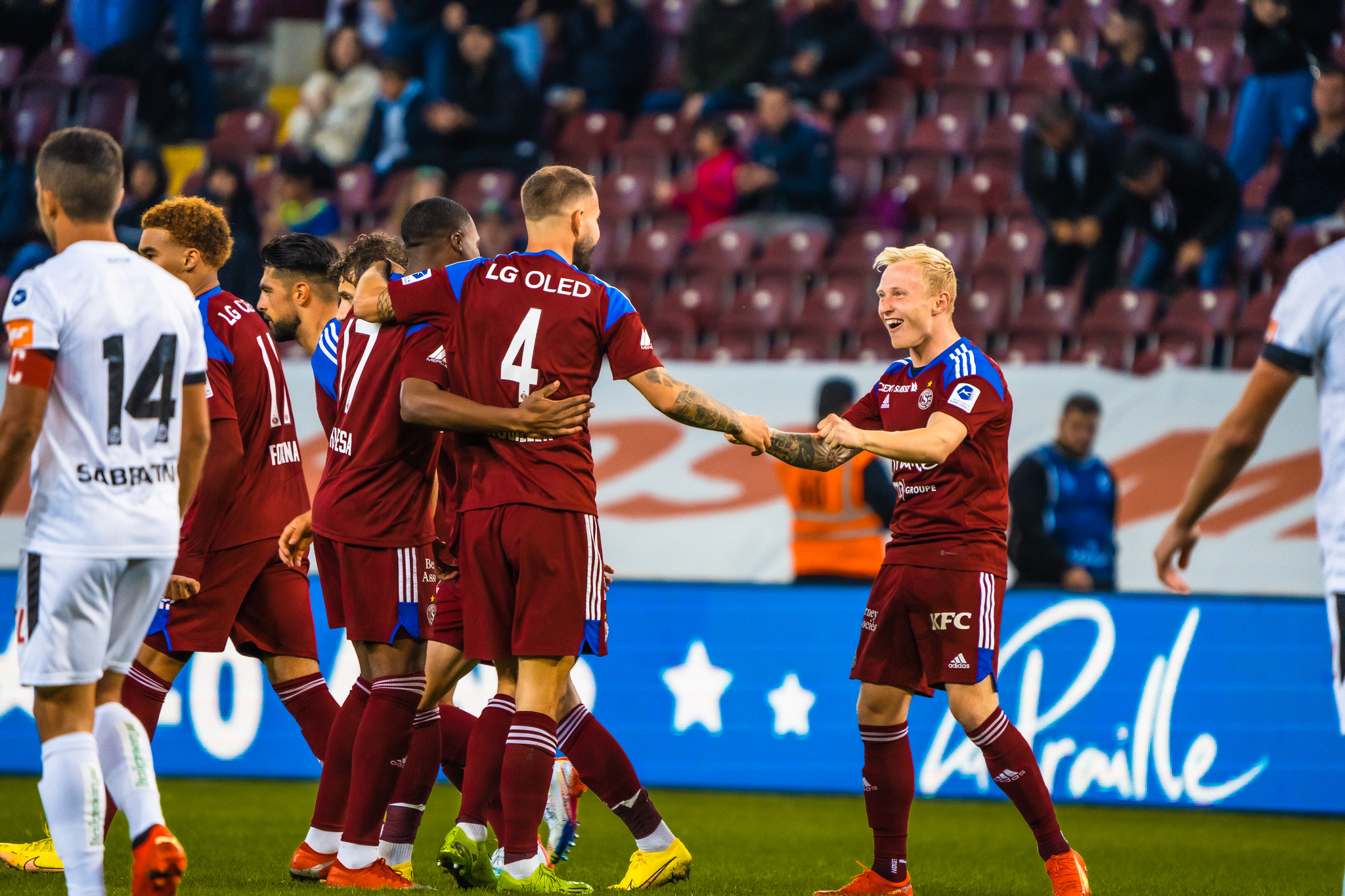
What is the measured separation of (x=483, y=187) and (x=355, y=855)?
897 cm

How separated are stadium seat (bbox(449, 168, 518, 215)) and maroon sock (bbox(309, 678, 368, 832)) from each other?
27.0 feet

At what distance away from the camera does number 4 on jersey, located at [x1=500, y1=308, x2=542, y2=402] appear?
15.3 feet

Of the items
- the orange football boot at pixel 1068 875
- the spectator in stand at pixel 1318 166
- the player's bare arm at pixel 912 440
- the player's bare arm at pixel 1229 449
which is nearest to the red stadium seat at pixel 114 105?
the spectator in stand at pixel 1318 166

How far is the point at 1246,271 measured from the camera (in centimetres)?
1145

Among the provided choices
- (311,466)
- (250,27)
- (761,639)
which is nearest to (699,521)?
(761,639)

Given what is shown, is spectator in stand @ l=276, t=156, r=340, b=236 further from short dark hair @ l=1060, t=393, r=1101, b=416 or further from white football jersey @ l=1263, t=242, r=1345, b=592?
white football jersey @ l=1263, t=242, r=1345, b=592

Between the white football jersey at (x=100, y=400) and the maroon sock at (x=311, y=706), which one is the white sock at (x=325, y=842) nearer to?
the maroon sock at (x=311, y=706)

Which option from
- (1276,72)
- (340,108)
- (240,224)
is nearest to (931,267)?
Answer: (1276,72)

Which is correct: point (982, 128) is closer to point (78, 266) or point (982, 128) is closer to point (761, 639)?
point (761, 639)

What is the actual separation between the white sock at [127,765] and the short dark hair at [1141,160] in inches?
368

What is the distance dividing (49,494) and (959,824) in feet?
16.7

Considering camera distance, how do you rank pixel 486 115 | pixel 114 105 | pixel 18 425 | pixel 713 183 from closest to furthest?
pixel 18 425, pixel 713 183, pixel 486 115, pixel 114 105

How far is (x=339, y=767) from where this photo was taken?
5164 mm

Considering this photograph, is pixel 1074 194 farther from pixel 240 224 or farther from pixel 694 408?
pixel 694 408
